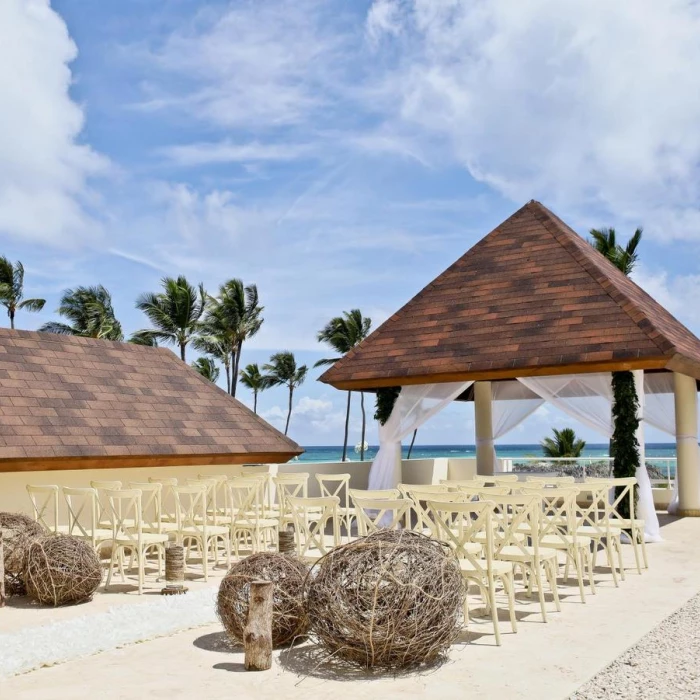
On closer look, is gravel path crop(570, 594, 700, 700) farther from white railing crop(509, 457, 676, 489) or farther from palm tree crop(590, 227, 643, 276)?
palm tree crop(590, 227, 643, 276)

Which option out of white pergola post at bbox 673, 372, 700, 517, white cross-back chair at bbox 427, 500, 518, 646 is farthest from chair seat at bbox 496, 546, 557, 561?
white pergola post at bbox 673, 372, 700, 517

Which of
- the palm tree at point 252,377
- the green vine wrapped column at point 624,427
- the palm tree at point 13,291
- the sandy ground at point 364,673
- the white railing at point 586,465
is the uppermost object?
the palm tree at point 13,291

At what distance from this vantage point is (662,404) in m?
15.8

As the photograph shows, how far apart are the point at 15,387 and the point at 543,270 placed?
8.99m

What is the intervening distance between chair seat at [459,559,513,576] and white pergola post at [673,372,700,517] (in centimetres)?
967

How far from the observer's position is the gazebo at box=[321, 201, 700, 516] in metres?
13.0

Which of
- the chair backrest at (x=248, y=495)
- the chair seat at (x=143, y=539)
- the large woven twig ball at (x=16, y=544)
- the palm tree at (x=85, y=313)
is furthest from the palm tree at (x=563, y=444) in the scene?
the palm tree at (x=85, y=313)

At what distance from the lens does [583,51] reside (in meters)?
13.0

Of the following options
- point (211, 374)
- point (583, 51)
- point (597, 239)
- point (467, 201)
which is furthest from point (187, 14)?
point (211, 374)

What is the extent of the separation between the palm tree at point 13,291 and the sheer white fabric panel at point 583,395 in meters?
30.2

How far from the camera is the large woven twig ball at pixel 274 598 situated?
5.92 m

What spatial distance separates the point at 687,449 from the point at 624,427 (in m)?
3.33

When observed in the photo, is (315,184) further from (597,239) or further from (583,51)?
(597,239)

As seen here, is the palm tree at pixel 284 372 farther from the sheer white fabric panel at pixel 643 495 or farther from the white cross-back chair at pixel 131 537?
the white cross-back chair at pixel 131 537
